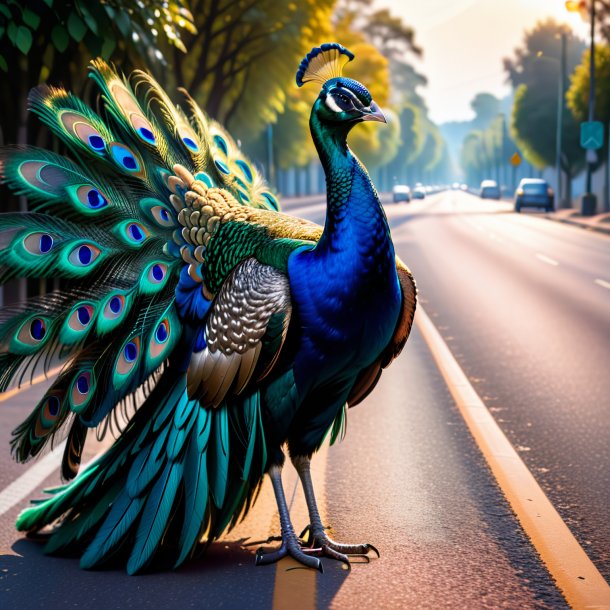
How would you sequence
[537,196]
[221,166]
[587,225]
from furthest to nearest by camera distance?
[537,196], [587,225], [221,166]

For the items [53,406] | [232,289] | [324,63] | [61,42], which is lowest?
[53,406]

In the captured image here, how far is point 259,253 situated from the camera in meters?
4.09

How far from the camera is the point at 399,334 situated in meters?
4.38

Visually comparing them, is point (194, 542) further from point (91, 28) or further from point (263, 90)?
point (263, 90)

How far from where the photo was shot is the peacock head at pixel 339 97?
395cm

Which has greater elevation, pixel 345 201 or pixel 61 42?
pixel 61 42

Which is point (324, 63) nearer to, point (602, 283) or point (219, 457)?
point (219, 457)

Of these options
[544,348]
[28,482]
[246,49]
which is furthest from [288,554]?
[246,49]

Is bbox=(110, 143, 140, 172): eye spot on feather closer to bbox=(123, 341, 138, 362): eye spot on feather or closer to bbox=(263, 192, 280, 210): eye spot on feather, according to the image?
bbox=(123, 341, 138, 362): eye spot on feather

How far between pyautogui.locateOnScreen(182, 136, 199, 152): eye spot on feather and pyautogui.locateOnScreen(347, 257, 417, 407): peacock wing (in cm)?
116

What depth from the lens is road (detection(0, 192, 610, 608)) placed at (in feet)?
13.4

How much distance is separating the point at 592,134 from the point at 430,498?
1516 inches

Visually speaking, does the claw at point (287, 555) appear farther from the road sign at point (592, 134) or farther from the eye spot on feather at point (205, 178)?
the road sign at point (592, 134)

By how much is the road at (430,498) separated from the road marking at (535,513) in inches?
2.5
